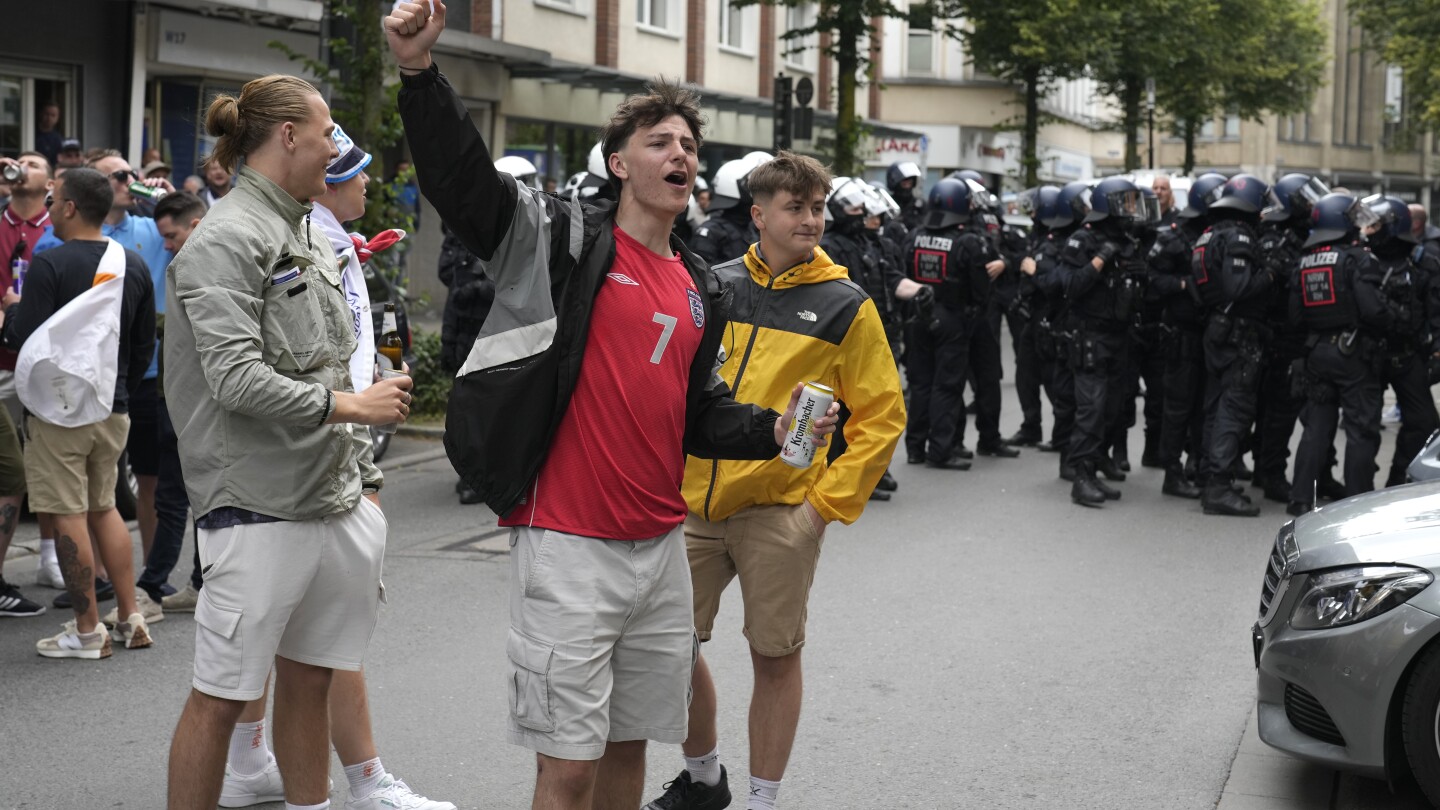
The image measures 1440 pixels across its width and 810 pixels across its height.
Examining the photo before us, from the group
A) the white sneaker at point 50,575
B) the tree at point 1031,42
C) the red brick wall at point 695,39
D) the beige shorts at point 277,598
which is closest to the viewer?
the beige shorts at point 277,598

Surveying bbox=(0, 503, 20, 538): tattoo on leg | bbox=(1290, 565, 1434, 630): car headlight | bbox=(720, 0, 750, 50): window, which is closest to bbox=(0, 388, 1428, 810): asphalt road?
bbox=(0, 503, 20, 538): tattoo on leg

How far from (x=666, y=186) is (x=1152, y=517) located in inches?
298

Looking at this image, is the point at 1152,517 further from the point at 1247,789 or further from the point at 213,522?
the point at 213,522

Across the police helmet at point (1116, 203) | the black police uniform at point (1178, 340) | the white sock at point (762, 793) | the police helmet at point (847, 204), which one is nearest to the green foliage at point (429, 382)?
the police helmet at point (847, 204)

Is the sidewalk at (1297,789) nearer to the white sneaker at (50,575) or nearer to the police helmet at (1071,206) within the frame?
the white sneaker at (50,575)

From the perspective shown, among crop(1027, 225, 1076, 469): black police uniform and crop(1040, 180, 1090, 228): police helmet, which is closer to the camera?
crop(1027, 225, 1076, 469): black police uniform

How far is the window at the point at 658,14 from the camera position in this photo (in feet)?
97.1

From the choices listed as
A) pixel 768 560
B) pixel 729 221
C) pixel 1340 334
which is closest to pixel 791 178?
pixel 768 560

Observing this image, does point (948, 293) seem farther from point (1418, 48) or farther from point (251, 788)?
point (1418, 48)

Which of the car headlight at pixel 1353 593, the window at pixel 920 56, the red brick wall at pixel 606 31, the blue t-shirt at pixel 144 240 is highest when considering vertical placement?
the window at pixel 920 56

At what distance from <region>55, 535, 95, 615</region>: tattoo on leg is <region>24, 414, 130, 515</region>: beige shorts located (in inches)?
5.0

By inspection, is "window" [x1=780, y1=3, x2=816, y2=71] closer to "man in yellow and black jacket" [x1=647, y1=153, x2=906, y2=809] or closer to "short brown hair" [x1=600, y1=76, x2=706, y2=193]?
"man in yellow and black jacket" [x1=647, y1=153, x2=906, y2=809]

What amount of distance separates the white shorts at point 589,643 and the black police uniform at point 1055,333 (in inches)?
306

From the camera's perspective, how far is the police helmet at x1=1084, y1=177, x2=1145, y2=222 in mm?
11094
